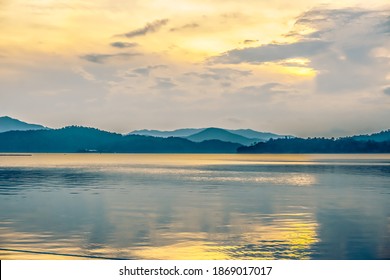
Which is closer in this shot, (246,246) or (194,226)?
(246,246)

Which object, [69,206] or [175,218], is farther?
[69,206]

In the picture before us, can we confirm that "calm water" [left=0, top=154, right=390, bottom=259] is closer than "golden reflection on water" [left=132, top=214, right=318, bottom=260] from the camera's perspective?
No

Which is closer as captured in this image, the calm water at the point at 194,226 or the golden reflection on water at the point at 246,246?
the golden reflection on water at the point at 246,246

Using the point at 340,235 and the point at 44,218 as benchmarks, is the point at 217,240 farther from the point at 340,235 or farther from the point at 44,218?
the point at 44,218

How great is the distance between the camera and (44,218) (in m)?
38.6

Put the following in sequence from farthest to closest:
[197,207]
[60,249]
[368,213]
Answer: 1. [197,207]
2. [368,213]
3. [60,249]

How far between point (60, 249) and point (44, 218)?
13.2 metres

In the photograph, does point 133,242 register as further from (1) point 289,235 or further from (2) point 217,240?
(1) point 289,235

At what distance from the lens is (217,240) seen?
94.6 ft

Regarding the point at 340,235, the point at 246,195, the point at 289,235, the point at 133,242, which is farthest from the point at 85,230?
the point at 246,195
